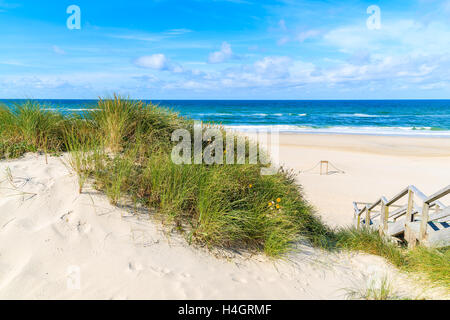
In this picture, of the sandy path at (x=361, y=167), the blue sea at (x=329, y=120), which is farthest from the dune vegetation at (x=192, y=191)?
the sandy path at (x=361, y=167)

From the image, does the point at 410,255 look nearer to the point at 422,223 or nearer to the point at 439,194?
the point at 422,223

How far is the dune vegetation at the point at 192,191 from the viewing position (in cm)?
413

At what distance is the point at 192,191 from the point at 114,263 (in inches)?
56.4

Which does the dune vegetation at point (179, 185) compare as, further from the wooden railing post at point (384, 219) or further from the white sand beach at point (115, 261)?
the wooden railing post at point (384, 219)

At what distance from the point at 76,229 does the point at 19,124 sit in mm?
3519

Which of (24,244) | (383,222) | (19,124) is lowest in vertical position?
(383,222)

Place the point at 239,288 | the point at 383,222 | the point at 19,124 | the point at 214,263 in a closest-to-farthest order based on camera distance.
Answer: the point at 239,288 → the point at 214,263 → the point at 19,124 → the point at 383,222

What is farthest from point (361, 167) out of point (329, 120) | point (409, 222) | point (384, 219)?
point (329, 120)

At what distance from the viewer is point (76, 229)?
3.77 metres

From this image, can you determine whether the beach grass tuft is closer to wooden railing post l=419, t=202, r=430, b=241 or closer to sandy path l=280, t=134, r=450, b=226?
wooden railing post l=419, t=202, r=430, b=241

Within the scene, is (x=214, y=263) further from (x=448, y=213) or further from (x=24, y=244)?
(x=448, y=213)

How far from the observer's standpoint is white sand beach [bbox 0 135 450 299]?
312cm

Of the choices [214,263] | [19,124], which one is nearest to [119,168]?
[214,263]
